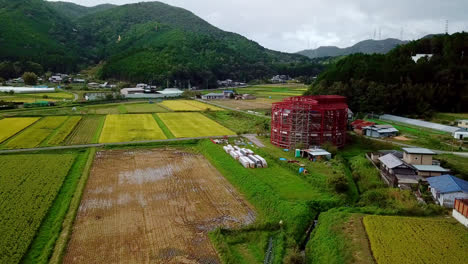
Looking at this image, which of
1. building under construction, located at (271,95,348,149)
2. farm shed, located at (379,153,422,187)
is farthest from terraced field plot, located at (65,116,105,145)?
farm shed, located at (379,153,422,187)

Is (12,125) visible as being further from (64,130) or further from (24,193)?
(24,193)

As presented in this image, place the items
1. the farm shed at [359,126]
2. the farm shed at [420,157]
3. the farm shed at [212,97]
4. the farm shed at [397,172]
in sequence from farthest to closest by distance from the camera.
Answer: the farm shed at [212,97] < the farm shed at [359,126] < the farm shed at [420,157] < the farm shed at [397,172]

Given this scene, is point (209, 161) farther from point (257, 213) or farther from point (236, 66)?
point (236, 66)

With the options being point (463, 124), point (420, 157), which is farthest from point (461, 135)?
point (420, 157)

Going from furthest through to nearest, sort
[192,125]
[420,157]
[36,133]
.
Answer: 1. [192,125]
2. [36,133]
3. [420,157]

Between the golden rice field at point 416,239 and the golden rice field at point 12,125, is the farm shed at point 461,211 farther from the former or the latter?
the golden rice field at point 12,125

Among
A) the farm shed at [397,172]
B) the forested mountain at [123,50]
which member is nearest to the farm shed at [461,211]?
the farm shed at [397,172]
